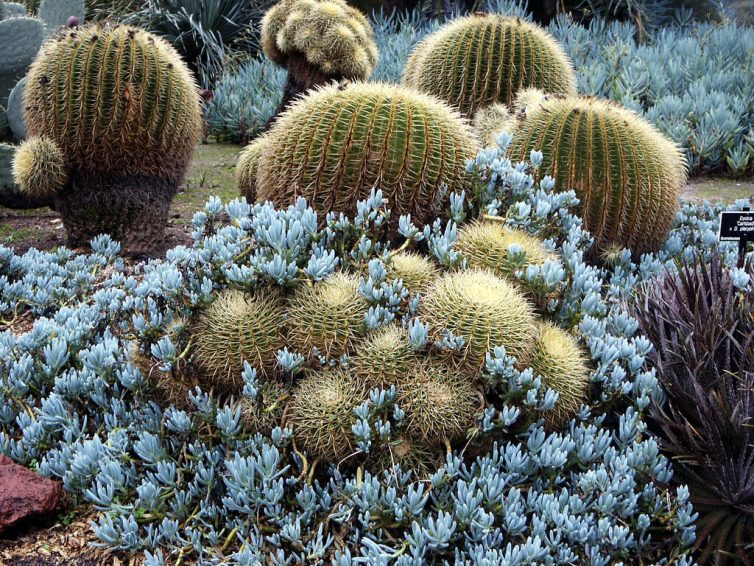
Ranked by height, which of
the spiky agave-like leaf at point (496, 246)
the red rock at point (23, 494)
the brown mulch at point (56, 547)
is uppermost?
the spiky agave-like leaf at point (496, 246)

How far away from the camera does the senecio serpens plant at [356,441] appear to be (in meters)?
2.13

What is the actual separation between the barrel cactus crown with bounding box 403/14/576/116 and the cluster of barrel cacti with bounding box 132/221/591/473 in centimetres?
258

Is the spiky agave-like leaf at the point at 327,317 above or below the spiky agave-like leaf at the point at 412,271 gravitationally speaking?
below

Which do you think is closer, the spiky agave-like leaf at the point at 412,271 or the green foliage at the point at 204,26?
the spiky agave-like leaf at the point at 412,271

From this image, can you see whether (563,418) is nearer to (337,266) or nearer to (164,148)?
(337,266)

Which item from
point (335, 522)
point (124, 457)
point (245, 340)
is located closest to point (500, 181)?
point (245, 340)

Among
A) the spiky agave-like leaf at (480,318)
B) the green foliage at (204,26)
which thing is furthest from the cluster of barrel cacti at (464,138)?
the green foliage at (204,26)

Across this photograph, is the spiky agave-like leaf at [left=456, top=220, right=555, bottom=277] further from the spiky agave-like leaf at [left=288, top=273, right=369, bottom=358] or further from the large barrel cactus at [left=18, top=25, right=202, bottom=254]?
the large barrel cactus at [left=18, top=25, right=202, bottom=254]

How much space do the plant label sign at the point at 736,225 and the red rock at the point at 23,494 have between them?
295cm

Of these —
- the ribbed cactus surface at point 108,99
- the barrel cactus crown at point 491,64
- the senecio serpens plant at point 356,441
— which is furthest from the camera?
the barrel cactus crown at point 491,64

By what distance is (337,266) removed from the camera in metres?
2.66

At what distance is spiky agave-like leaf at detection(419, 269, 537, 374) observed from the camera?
2289 millimetres

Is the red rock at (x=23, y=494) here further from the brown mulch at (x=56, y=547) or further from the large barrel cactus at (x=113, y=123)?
the large barrel cactus at (x=113, y=123)

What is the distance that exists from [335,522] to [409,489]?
277mm
